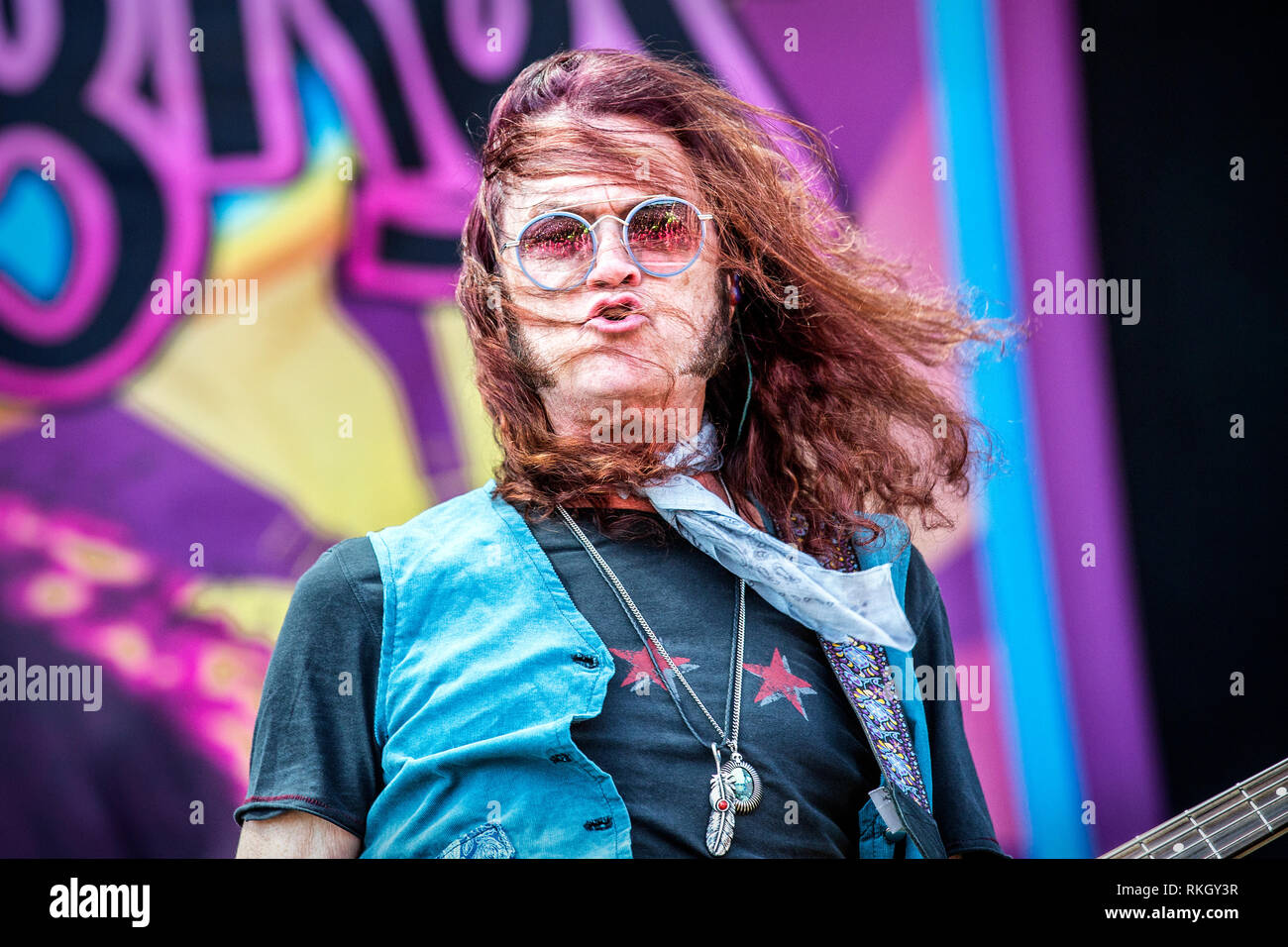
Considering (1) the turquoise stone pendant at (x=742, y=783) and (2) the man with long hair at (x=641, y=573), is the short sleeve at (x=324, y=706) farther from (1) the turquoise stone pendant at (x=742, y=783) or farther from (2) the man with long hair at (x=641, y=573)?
(1) the turquoise stone pendant at (x=742, y=783)

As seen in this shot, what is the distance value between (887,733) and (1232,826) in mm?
859

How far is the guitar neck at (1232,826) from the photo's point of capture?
87.4 inches

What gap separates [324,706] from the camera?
1860 mm

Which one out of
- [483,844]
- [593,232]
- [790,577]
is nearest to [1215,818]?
[790,577]

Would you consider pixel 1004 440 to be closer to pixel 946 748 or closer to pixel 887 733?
pixel 946 748

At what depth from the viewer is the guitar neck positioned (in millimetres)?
2221

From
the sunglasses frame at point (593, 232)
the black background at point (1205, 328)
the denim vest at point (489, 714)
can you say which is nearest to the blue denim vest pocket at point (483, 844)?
the denim vest at point (489, 714)

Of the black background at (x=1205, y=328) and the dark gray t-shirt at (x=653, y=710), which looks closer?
the dark gray t-shirt at (x=653, y=710)

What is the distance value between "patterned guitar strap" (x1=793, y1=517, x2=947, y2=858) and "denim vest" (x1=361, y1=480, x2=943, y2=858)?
0.01 metres

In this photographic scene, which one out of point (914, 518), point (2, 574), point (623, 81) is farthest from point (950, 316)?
point (2, 574)
